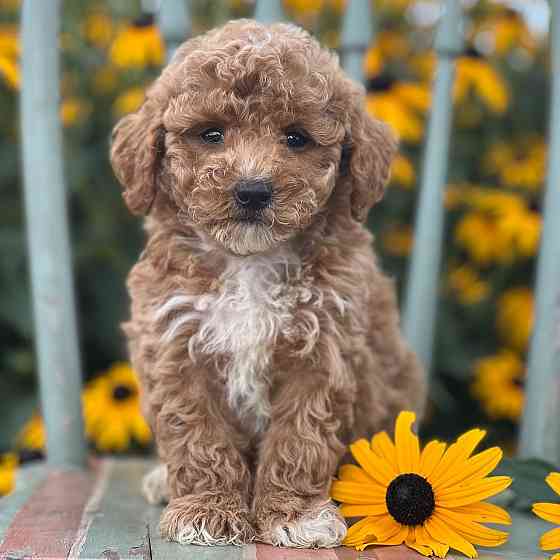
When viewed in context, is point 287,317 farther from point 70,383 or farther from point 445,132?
point 445,132

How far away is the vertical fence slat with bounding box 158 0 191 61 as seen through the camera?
4.10 meters

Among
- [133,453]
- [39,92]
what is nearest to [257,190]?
[39,92]

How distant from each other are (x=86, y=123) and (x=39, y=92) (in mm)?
1508

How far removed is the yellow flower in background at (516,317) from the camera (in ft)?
17.1

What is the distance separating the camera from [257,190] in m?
2.84

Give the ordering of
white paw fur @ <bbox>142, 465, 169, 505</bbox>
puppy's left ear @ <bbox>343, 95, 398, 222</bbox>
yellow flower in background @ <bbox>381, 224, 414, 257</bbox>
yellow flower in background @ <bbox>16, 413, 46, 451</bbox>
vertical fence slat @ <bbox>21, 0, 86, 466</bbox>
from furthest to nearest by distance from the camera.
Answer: yellow flower in background @ <bbox>381, 224, 414, 257</bbox> < yellow flower in background @ <bbox>16, 413, 46, 451</bbox> < vertical fence slat @ <bbox>21, 0, 86, 466</bbox> < white paw fur @ <bbox>142, 465, 169, 505</bbox> < puppy's left ear @ <bbox>343, 95, 398, 222</bbox>

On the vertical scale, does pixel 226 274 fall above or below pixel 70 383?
above

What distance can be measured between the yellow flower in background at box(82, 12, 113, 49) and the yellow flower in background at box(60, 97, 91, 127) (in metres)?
0.42

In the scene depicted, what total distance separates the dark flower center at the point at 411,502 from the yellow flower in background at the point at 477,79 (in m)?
2.38

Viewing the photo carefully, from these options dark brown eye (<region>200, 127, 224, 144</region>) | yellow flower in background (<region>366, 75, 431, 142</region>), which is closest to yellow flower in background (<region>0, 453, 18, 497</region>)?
dark brown eye (<region>200, 127, 224, 144</region>)

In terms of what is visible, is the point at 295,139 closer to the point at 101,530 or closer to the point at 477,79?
the point at 101,530

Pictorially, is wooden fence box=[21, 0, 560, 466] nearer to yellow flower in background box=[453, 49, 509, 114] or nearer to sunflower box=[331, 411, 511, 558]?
yellow flower in background box=[453, 49, 509, 114]

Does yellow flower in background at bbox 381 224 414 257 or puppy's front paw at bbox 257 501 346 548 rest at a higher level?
yellow flower in background at bbox 381 224 414 257

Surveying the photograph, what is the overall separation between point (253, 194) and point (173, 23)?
1563 mm
